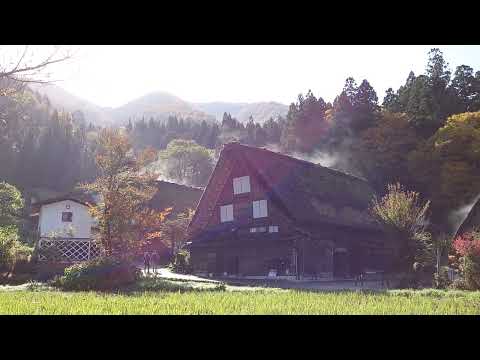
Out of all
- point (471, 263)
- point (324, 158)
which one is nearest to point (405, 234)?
point (471, 263)

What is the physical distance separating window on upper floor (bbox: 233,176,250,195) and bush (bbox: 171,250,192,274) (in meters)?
6.84

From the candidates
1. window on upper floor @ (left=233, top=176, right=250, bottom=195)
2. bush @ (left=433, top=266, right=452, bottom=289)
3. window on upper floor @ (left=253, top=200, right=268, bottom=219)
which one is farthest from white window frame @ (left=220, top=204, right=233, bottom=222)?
bush @ (left=433, top=266, right=452, bottom=289)

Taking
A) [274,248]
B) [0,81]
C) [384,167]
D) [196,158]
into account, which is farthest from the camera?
[196,158]

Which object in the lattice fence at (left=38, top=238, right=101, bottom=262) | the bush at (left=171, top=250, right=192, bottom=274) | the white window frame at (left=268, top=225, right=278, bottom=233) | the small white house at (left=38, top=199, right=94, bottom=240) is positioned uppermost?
the small white house at (left=38, top=199, right=94, bottom=240)

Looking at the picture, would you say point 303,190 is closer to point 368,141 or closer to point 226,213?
point 226,213

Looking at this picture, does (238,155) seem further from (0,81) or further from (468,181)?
(0,81)

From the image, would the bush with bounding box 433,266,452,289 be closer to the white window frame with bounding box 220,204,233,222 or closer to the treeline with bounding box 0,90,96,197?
the white window frame with bounding box 220,204,233,222

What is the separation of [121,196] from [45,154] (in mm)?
62247

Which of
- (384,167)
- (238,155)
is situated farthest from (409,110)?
(238,155)

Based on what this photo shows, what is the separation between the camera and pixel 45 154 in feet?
263

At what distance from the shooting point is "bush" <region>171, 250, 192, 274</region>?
121 ft

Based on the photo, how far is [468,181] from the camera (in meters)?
41.3

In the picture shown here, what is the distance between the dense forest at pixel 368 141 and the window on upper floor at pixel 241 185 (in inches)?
343
